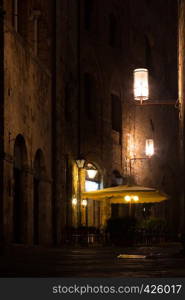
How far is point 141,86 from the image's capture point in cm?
2092

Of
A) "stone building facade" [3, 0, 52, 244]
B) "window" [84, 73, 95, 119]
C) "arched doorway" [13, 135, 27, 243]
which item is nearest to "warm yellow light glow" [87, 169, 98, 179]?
"window" [84, 73, 95, 119]

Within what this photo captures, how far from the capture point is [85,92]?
30484 millimetres

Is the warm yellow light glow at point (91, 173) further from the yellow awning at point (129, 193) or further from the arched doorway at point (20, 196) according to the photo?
the arched doorway at point (20, 196)

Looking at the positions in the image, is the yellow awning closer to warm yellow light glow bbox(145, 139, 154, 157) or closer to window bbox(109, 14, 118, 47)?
warm yellow light glow bbox(145, 139, 154, 157)

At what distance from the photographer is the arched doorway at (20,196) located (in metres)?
20.0

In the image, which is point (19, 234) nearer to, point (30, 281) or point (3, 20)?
point (3, 20)

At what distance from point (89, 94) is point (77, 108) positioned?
2.21m

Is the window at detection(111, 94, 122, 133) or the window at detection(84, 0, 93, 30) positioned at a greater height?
the window at detection(84, 0, 93, 30)

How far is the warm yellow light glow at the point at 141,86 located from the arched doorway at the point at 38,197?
351 cm

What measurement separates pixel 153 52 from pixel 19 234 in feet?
64.8

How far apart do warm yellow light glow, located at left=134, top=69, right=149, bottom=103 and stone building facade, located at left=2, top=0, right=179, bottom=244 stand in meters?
2.15

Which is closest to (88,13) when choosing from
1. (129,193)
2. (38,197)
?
(129,193)

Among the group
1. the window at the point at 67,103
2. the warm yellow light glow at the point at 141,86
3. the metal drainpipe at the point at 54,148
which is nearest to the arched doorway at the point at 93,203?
the window at the point at 67,103

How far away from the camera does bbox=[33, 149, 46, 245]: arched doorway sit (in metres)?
22.7
